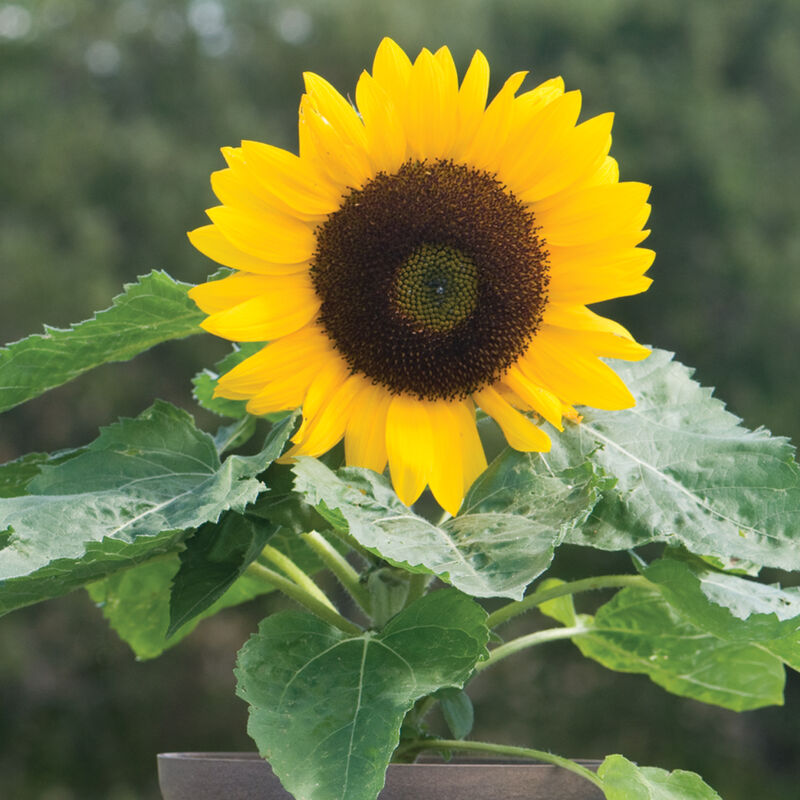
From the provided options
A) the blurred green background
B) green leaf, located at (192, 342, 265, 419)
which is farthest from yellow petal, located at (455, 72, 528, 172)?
the blurred green background

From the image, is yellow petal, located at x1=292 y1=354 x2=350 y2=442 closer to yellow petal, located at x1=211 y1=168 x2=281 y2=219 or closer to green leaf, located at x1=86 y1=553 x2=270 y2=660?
yellow petal, located at x1=211 y1=168 x2=281 y2=219

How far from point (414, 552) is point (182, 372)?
5161 millimetres

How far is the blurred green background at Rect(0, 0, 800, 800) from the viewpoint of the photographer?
5.43 meters

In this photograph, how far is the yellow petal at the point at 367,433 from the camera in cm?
68

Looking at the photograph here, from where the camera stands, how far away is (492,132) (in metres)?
0.68

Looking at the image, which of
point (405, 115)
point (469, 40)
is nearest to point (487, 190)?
point (405, 115)

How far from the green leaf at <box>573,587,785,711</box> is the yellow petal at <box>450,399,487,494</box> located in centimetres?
16

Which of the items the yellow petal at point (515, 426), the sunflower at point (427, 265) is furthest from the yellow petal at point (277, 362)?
the yellow petal at point (515, 426)

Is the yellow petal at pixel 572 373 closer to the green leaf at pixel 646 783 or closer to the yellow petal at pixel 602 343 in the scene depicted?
the yellow petal at pixel 602 343

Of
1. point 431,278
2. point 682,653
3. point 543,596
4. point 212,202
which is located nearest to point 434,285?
point 431,278

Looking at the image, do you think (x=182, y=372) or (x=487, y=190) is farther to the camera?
(x=182, y=372)

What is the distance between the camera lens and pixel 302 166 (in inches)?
26.1

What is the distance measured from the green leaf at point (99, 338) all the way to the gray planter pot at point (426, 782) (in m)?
0.25

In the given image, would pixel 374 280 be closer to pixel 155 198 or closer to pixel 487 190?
pixel 487 190
